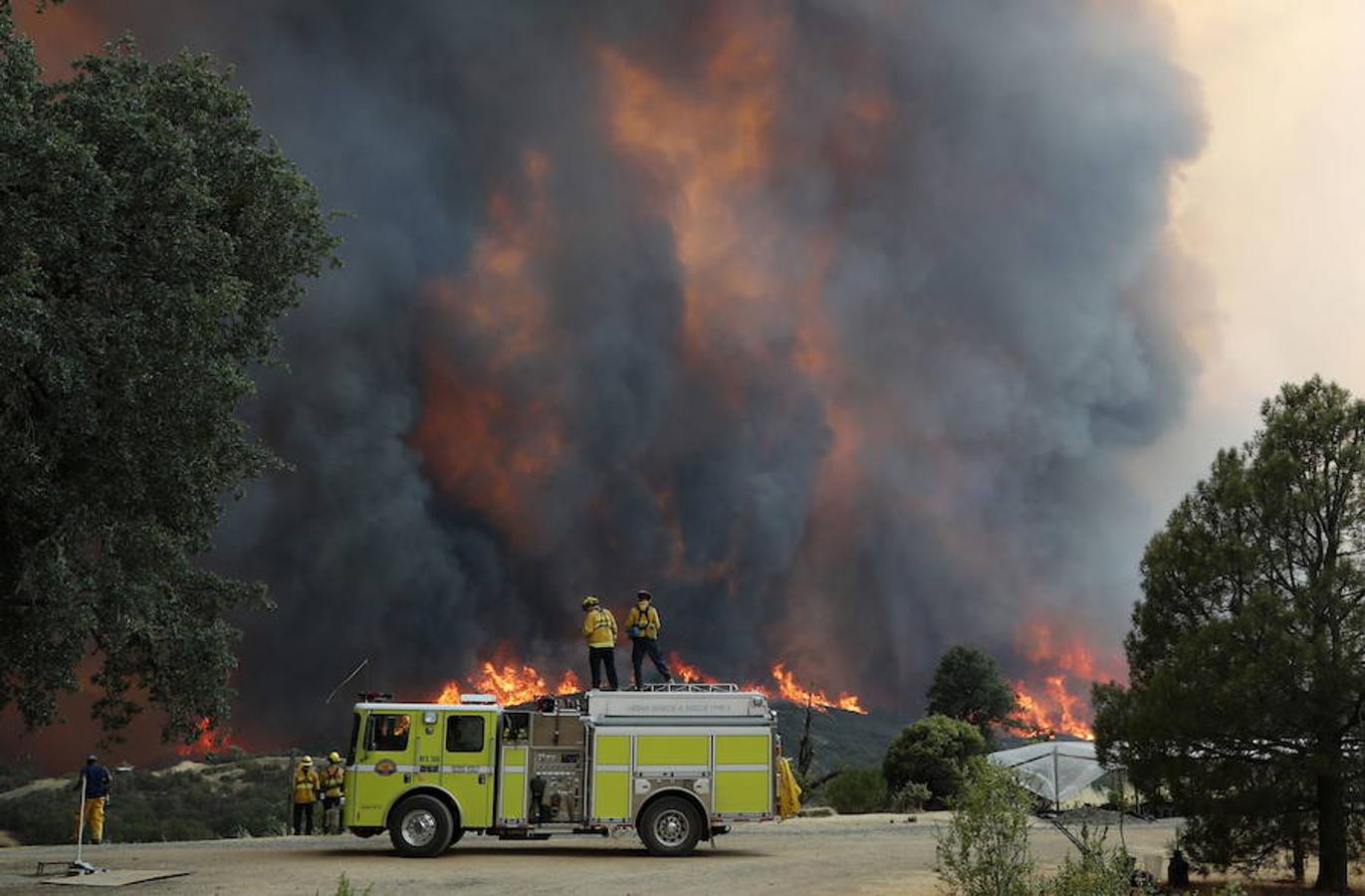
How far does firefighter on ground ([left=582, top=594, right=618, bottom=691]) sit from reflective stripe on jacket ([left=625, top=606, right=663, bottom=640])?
22.6 inches

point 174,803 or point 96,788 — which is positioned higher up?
point 96,788

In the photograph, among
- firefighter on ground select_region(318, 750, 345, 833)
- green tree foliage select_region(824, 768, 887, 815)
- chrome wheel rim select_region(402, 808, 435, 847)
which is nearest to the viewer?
chrome wheel rim select_region(402, 808, 435, 847)

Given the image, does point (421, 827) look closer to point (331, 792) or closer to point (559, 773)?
point (559, 773)

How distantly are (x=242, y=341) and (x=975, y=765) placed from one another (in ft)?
57.0

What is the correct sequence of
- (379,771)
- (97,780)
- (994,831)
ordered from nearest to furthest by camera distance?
(994,831)
(379,771)
(97,780)

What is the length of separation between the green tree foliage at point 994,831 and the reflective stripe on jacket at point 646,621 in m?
12.7

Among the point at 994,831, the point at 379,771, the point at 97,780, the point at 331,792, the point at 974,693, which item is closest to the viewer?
the point at 994,831

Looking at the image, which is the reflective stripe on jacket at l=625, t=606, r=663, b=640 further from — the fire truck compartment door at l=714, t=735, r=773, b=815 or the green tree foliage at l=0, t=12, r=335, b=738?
the green tree foliage at l=0, t=12, r=335, b=738

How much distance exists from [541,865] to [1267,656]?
13987mm

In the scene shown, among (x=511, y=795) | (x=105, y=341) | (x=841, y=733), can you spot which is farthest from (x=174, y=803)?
(x=841, y=733)

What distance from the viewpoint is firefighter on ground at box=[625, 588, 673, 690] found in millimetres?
25438

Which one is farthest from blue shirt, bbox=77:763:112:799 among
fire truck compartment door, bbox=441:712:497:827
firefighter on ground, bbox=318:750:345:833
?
fire truck compartment door, bbox=441:712:497:827

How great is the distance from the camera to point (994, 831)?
1306 centimetres

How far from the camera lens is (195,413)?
1859 cm
